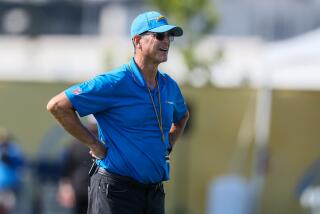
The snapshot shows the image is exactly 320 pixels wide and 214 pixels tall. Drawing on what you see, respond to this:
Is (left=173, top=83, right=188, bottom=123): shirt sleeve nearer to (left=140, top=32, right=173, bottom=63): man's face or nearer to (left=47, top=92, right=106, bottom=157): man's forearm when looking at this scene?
(left=140, top=32, right=173, bottom=63): man's face

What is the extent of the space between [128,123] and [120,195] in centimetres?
44

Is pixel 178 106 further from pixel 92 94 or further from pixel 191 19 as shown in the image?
pixel 191 19

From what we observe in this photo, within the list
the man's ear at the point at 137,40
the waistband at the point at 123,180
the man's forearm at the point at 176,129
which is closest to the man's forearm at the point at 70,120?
the waistband at the point at 123,180

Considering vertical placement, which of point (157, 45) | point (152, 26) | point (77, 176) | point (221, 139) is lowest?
point (221, 139)

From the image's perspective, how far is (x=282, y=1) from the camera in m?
43.5

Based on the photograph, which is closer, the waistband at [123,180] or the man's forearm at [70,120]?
the man's forearm at [70,120]

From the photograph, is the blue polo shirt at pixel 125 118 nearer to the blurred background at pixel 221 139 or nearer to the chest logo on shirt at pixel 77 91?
the chest logo on shirt at pixel 77 91

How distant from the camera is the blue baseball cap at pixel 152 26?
5.81m

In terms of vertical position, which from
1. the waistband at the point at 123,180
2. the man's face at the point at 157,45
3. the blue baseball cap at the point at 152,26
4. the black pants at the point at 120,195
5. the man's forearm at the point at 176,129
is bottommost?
the black pants at the point at 120,195

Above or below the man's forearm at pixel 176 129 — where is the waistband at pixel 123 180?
below

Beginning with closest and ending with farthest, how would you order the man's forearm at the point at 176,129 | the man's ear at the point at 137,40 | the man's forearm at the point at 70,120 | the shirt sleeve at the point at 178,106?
the man's forearm at the point at 70,120
the man's ear at the point at 137,40
the shirt sleeve at the point at 178,106
the man's forearm at the point at 176,129

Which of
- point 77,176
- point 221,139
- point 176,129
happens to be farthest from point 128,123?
point 221,139

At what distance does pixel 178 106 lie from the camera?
20.6 ft

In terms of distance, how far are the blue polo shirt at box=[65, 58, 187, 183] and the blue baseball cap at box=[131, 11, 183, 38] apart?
0.76 ft
